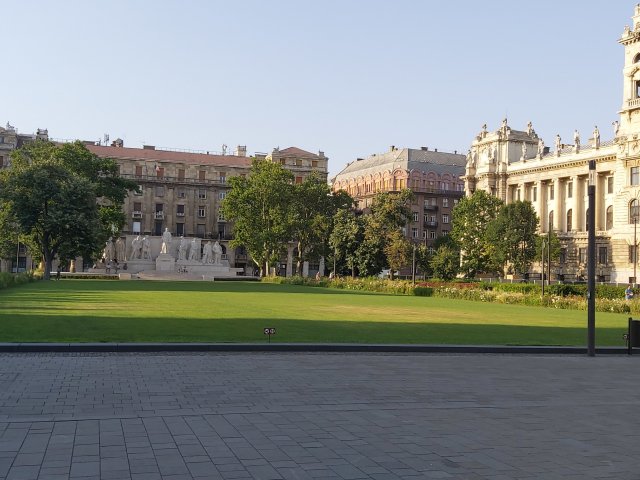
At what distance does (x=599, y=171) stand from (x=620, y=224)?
10.6 meters

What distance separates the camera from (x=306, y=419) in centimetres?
991

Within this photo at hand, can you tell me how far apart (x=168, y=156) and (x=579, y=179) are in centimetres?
6393

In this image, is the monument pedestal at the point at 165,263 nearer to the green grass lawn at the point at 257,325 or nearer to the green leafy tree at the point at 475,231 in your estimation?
the green leafy tree at the point at 475,231

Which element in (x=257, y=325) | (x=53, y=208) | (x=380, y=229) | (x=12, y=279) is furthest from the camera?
(x=380, y=229)

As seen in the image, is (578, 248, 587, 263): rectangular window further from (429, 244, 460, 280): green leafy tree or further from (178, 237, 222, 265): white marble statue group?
(178, 237, 222, 265): white marble statue group

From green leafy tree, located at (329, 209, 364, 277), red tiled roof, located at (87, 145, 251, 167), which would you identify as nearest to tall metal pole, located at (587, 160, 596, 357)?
green leafy tree, located at (329, 209, 364, 277)

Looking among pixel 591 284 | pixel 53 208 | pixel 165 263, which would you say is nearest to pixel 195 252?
pixel 165 263

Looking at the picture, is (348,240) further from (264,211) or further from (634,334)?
(634,334)

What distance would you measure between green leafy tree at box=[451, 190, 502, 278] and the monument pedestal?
35.4 metres

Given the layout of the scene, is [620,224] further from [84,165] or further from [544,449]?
[544,449]

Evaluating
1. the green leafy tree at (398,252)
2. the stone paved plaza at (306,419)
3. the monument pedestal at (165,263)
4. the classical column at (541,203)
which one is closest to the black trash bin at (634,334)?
the stone paved plaza at (306,419)

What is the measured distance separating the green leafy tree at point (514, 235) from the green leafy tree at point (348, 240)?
15.6m

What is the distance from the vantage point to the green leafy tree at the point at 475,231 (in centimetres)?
9238

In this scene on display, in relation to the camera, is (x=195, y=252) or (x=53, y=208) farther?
(x=195, y=252)
